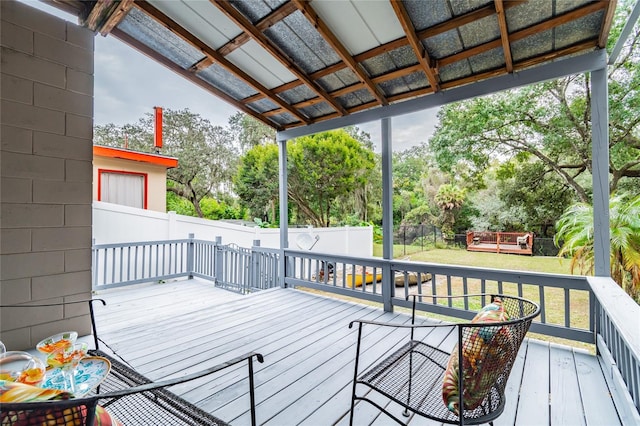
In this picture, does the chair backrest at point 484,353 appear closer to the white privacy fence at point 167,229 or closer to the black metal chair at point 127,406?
the black metal chair at point 127,406

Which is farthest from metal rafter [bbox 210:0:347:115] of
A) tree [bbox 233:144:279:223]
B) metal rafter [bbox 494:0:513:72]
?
tree [bbox 233:144:279:223]

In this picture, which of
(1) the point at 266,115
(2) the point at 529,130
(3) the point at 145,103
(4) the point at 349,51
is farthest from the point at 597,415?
(3) the point at 145,103

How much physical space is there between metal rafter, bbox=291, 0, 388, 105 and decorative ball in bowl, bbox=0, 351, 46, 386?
2.76 metres

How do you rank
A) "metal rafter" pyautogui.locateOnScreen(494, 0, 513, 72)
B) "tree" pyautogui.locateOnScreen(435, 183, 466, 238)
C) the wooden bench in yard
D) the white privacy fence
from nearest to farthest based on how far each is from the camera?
"metal rafter" pyautogui.locateOnScreen(494, 0, 513, 72) → the white privacy fence → the wooden bench in yard → "tree" pyautogui.locateOnScreen(435, 183, 466, 238)

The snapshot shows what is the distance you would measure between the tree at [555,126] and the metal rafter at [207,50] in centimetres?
580

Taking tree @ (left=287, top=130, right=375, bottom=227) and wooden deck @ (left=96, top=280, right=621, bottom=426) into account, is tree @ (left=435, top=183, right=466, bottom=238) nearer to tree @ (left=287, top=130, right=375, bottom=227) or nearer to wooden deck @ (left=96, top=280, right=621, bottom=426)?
tree @ (left=287, top=130, right=375, bottom=227)

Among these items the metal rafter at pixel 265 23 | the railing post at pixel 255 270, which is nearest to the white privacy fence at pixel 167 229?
the railing post at pixel 255 270

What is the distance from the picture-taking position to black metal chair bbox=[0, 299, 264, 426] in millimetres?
719

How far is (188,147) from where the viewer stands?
14203 mm

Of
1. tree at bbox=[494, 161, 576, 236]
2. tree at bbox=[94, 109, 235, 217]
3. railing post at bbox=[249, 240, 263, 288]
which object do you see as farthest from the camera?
tree at bbox=[94, 109, 235, 217]

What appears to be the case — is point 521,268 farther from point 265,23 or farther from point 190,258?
point 265,23

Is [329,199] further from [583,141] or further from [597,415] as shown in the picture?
[597,415]

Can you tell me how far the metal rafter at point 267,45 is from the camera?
8.39 ft

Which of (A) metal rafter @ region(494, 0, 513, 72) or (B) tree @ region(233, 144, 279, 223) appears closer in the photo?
(A) metal rafter @ region(494, 0, 513, 72)
